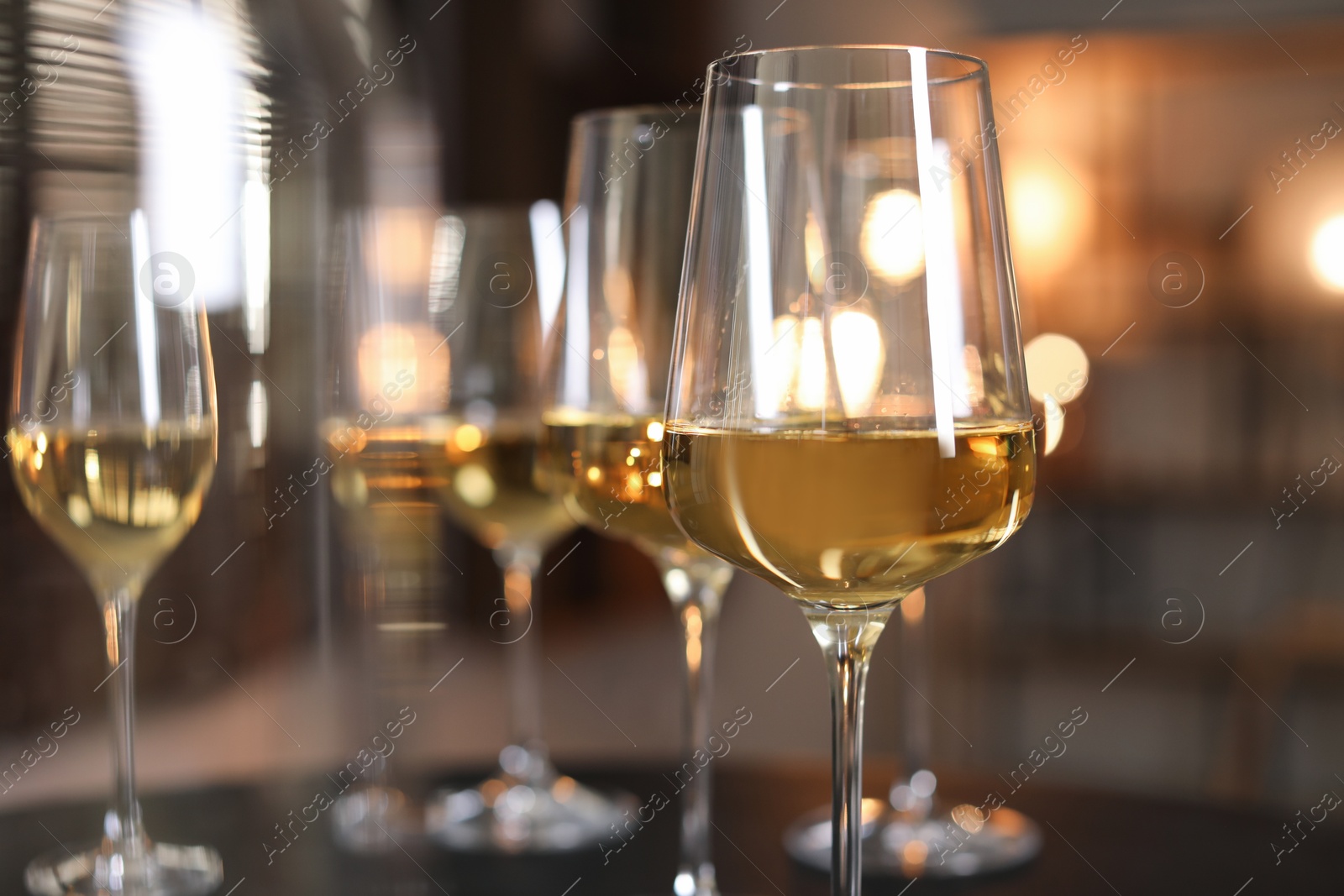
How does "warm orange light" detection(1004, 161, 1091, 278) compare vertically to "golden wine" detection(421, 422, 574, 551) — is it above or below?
above

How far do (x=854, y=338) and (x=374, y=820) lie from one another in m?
0.56

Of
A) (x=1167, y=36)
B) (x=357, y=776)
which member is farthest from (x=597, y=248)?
(x=1167, y=36)

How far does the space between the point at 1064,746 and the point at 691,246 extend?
2.96m

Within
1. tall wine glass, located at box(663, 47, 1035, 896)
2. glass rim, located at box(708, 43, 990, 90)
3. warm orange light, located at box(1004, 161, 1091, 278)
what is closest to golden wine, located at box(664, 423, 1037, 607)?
tall wine glass, located at box(663, 47, 1035, 896)

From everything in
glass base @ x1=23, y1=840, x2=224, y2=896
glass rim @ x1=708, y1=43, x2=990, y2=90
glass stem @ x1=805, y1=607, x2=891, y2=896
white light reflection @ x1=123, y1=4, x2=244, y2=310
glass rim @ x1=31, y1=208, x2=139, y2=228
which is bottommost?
glass base @ x1=23, y1=840, x2=224, y2=896

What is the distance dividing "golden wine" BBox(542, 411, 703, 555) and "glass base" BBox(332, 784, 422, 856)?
22cm

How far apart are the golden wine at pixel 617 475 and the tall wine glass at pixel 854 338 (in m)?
0.21

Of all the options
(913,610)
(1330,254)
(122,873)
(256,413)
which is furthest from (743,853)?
(1330,254)

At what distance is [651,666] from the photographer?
11.0 feet

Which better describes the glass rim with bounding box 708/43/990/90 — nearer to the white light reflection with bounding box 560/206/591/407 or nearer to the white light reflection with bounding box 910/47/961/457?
the white light reflection with bounding box 910/47/961/457

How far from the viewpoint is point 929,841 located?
38.7 inches

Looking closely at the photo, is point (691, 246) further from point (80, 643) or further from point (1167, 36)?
point (1167, 36)

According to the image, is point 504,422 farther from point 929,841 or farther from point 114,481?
point 929,841

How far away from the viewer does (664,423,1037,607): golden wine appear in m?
0.46
